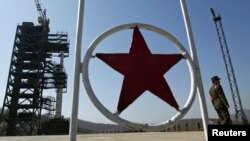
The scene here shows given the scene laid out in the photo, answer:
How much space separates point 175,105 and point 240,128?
1.11 m

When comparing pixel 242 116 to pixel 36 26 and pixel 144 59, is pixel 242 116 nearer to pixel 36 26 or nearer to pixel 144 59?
pixel 36 26

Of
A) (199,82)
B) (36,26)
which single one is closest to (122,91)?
(199,82)

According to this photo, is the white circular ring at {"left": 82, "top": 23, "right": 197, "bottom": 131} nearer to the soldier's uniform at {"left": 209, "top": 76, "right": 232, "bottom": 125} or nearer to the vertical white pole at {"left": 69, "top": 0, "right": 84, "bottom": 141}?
the vertical white pole at {"left": 69, "top": 0, "right": 84, "bottom": 141}

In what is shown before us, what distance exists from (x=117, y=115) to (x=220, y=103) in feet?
16.0

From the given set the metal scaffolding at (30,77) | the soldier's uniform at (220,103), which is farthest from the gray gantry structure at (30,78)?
the soldier's uniform at (220,103)

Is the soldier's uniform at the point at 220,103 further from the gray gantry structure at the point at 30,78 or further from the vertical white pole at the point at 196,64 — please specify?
the gray gantry structure at the point at 30,78

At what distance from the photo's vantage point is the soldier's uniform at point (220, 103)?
7.83 meters

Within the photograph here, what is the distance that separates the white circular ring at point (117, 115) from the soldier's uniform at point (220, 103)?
3660mm

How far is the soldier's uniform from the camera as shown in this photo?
25.7 feet

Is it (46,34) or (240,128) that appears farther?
(46,34)

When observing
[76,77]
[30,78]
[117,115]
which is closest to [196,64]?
[117,115]

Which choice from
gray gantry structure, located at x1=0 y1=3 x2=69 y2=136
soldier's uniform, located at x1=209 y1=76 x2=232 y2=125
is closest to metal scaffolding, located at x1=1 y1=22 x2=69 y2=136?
gray gantry structure, located at x1=0 y1=3 x2=69 y2=136

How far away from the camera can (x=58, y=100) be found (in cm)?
5625

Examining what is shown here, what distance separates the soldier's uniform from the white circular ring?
12.0 ft
